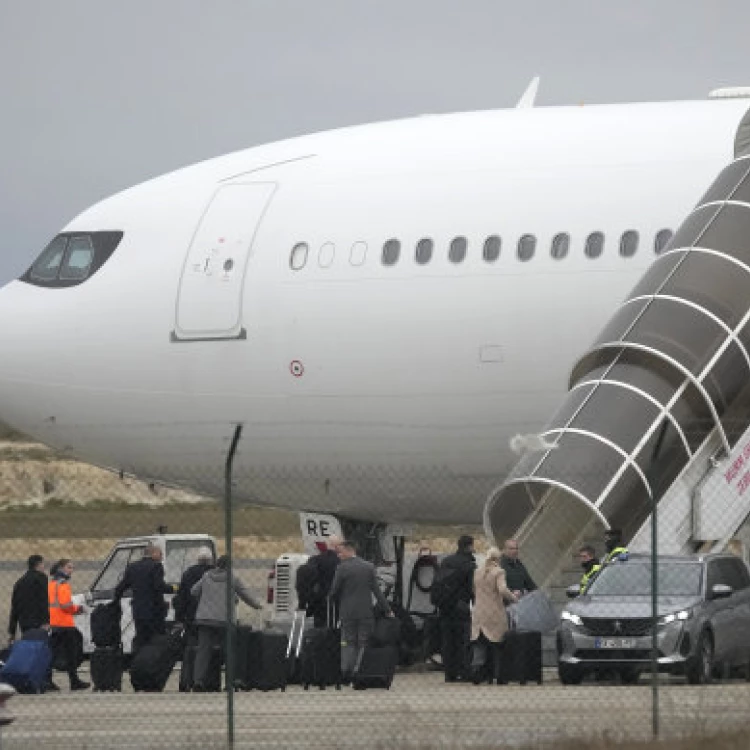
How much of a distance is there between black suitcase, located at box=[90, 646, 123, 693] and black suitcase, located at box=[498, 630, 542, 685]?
4.03 m

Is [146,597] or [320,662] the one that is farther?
[146,597]

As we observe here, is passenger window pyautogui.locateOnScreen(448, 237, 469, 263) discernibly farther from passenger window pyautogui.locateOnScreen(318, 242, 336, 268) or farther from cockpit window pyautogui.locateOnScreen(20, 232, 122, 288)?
cockpit window pyautogui.locateOnScreen(20, 232, 122, 288)

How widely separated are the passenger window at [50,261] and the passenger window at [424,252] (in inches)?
202

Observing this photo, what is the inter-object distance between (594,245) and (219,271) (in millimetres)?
4654

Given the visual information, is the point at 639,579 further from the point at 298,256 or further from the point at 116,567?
the point at 116,567

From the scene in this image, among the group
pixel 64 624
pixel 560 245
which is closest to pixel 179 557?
pixel 64 624

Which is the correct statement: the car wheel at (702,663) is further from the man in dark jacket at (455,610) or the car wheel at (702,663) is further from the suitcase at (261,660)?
the suitcase at (261,660)

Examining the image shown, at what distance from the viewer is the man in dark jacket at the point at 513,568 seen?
2809 cm

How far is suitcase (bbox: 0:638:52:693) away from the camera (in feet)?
86.1

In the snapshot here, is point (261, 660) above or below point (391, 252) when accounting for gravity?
below

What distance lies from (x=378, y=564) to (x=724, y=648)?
8.21 metres

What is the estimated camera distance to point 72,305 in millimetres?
33000

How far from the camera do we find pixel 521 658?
87.6 feet

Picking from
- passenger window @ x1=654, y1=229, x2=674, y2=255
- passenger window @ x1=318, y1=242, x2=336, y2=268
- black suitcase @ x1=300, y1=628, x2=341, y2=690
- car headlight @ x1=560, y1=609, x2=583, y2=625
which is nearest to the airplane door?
passenger window @ x1=318, y1=242, x2=336, y2=268
